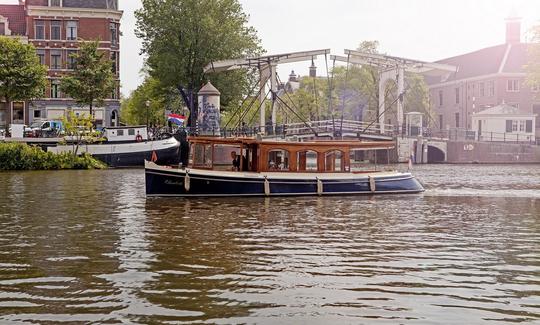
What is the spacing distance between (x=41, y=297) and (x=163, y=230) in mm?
7769

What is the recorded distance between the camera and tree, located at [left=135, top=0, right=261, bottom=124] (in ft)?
201

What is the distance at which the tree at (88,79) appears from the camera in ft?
194

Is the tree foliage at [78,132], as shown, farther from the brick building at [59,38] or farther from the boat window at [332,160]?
the boat window at [332,160]

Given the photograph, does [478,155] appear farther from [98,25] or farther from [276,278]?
[276,278]

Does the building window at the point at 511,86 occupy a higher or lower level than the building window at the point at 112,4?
lower

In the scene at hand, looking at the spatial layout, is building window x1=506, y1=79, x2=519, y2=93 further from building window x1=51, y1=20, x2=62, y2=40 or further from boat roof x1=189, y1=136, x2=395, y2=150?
boat roof x1=189, y1=136, x2=395, y2=150

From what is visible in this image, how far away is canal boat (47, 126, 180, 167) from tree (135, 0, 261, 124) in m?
8.80

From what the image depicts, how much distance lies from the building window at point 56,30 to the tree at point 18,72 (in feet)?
41.2

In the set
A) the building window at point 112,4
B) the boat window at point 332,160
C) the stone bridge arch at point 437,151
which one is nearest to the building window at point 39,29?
the building window at point 112,4

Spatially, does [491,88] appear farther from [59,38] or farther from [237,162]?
[237,162]

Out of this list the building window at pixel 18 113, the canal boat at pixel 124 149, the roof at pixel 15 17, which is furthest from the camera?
the roof at pixel 15 17

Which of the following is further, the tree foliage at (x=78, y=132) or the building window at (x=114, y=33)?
the building window at (x=114, y=33)

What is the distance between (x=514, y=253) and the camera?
14836 mm

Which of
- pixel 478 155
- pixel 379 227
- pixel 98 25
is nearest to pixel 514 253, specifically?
pixel 379 227
